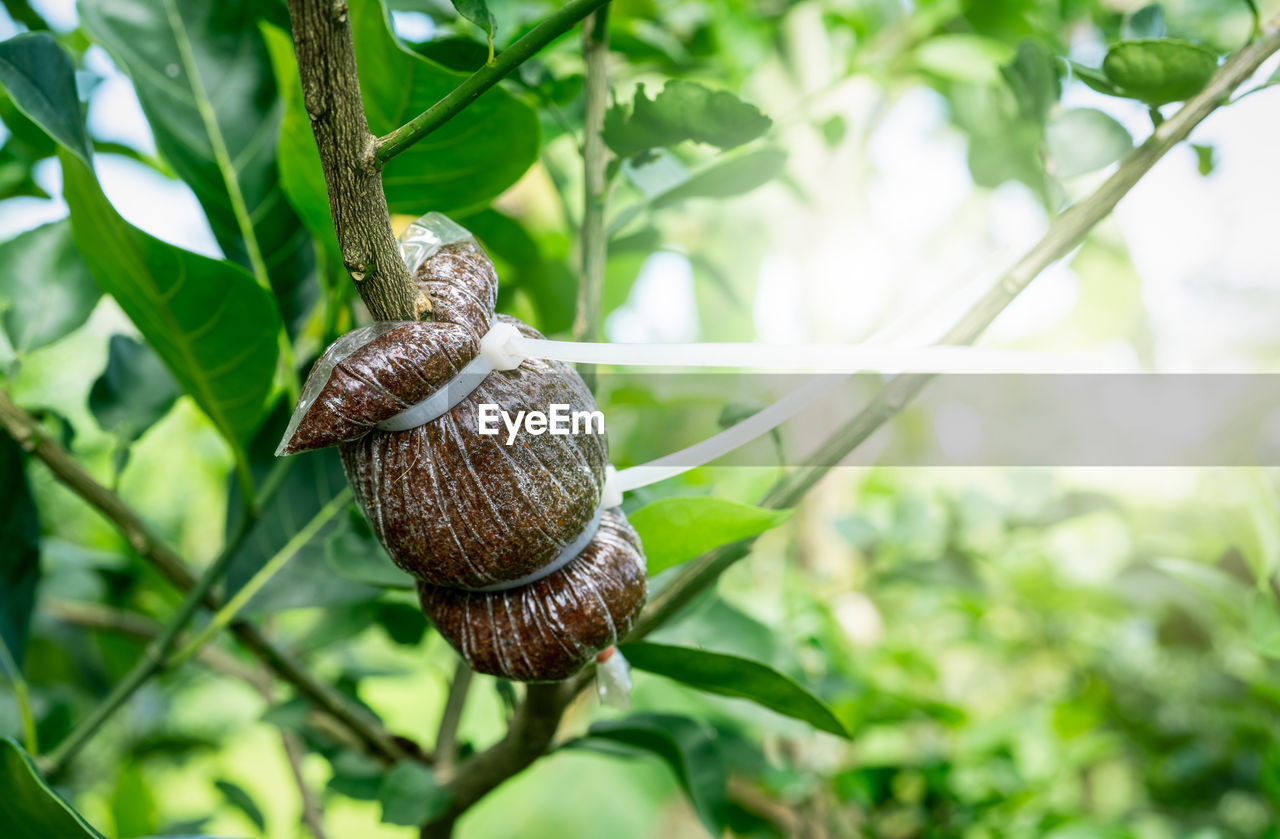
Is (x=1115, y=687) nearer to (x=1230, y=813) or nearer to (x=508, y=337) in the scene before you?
(x=1230, y=813)

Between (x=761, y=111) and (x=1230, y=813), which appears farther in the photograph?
(x=1230, y=813)

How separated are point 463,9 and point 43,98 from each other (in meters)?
0.17

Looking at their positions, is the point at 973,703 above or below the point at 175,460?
below

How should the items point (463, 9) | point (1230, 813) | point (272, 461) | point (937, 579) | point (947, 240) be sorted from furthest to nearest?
point (1230, 813)
point (947, 240)
point (937, 579)
point (272, 461)
point (463, 9)

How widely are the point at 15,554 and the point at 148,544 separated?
0.07m

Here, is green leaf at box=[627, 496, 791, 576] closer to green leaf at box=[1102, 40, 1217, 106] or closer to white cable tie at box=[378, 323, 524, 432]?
white cable tie at box=[378, 323, 524, 432]

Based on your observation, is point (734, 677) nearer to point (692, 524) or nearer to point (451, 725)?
point (692, 524)

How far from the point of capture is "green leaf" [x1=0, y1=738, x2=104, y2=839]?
26 centimetres

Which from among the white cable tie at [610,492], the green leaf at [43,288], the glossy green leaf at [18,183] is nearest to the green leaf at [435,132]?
the white cable tie at [610,492]

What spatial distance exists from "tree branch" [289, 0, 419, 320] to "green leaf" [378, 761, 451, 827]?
0.24 meters

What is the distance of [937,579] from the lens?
0.74 m

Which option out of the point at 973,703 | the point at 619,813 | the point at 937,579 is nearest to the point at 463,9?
the point at 937,579

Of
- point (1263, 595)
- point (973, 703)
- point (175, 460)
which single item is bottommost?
point (973, 703)

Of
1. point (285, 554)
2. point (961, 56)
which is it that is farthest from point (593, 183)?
point (961, 56)
